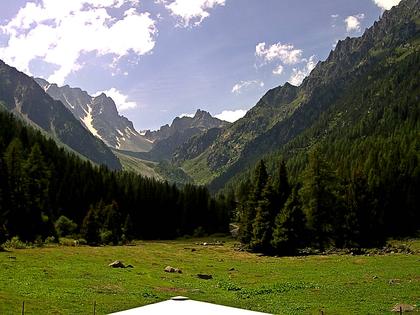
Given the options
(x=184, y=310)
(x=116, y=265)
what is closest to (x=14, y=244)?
A: (x=116, y=265)

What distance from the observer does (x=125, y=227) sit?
112 metres

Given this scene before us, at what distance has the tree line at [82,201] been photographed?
86.6 metres

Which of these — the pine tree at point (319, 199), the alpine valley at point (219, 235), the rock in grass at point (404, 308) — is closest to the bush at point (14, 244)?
the alpine valley at point (219, 235)

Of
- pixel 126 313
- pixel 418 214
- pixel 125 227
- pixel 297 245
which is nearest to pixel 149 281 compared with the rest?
pixel 126 313

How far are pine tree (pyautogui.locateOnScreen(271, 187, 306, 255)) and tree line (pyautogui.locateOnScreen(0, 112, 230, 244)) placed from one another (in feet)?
128

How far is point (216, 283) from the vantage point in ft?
152

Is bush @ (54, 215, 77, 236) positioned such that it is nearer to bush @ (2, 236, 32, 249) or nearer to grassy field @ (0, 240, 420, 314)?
bush @ (2, 236, 32, 249)

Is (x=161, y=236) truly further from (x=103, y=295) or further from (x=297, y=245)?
(x=103, y=295)

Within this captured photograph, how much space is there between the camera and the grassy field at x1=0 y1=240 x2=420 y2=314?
32.5 meters

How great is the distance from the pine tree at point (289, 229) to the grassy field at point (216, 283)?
12.2 metres

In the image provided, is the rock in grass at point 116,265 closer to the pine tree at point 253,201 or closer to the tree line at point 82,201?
the tree line at point 82,201

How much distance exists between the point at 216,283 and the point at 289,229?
34.7 m

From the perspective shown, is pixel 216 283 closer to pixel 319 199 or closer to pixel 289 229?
pixel 289 229

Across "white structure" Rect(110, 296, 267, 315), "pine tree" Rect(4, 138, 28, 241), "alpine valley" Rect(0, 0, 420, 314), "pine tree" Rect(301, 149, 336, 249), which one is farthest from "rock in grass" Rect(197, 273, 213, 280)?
"pine tree" Rect(4, 138, 28, 241)
